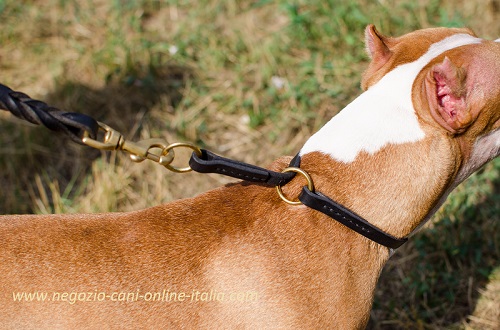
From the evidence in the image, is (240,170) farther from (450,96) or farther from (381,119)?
(450,96)

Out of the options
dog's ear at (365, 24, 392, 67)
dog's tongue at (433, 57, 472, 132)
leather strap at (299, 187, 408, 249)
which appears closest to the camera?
dog's tongue at (433, 57, 472, 132)

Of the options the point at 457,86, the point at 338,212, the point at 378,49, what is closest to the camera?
the point at 457,86

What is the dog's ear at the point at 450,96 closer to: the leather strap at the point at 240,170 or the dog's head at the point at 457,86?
the dog's head at the point at 457,86

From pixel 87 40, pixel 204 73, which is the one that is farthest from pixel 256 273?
pixel 87 40

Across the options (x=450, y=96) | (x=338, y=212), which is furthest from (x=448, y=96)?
(x=338, y=212)

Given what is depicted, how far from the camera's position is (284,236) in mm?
2459

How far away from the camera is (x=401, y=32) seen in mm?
5316

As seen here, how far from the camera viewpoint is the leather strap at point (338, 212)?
2393 millimetres

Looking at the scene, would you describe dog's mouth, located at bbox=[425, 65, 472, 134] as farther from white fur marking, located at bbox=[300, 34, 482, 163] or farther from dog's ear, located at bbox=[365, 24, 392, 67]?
dog's ear, located at bbox=[365, 24, 392, 67]

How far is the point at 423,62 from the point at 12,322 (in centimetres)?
197

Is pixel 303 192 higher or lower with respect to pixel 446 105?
lower

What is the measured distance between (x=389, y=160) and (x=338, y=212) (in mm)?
310

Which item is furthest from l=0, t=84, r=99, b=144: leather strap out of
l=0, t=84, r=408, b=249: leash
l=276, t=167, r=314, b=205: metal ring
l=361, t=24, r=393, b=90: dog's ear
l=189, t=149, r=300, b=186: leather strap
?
l=361, t=24, r=393, b=90: dog's ear

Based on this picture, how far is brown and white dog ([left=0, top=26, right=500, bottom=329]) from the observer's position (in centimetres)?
233
